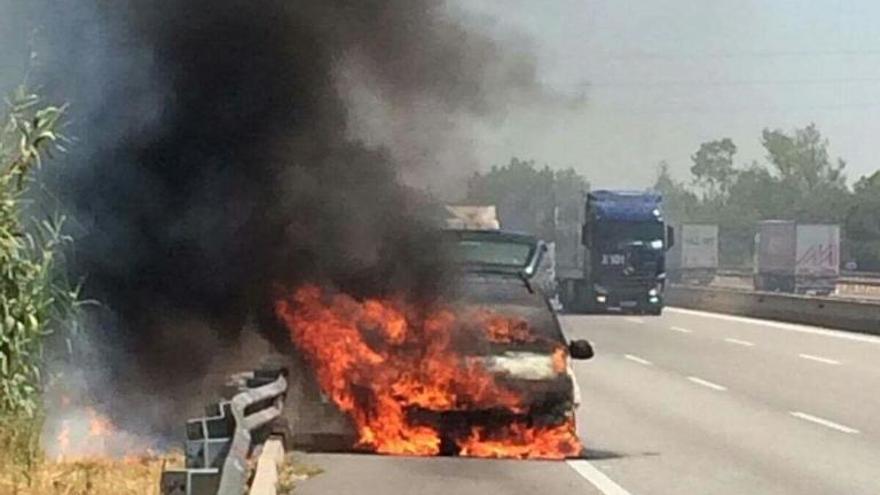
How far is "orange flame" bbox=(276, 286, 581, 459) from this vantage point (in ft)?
41.3

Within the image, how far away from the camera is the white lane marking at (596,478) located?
36.8 feet

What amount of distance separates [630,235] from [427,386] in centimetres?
3368

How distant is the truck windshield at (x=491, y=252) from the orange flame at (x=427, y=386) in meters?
2.04

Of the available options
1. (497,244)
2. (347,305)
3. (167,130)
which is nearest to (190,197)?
(167,130)

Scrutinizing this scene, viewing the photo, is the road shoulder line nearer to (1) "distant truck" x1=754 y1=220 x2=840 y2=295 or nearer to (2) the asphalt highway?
(2) the asphalt highway

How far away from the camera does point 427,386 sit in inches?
500

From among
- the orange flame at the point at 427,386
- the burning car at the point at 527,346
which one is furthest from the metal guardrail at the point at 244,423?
the burning car at the point at 527,346

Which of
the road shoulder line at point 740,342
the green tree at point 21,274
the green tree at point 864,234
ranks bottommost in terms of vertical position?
the road shoulder line at point 740,342

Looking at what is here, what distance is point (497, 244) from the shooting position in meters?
22.7

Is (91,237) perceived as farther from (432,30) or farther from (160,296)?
(432,30)

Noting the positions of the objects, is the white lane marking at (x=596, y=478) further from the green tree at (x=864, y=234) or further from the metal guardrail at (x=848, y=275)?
the green tree at (x=864, y=234)

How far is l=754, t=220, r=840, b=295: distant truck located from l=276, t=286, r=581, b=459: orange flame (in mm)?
50748

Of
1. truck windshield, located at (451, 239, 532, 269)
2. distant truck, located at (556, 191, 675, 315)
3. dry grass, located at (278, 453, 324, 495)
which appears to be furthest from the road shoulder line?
dry grass, located at (278, 453, 324, 495)

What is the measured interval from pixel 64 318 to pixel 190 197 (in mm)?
4072
